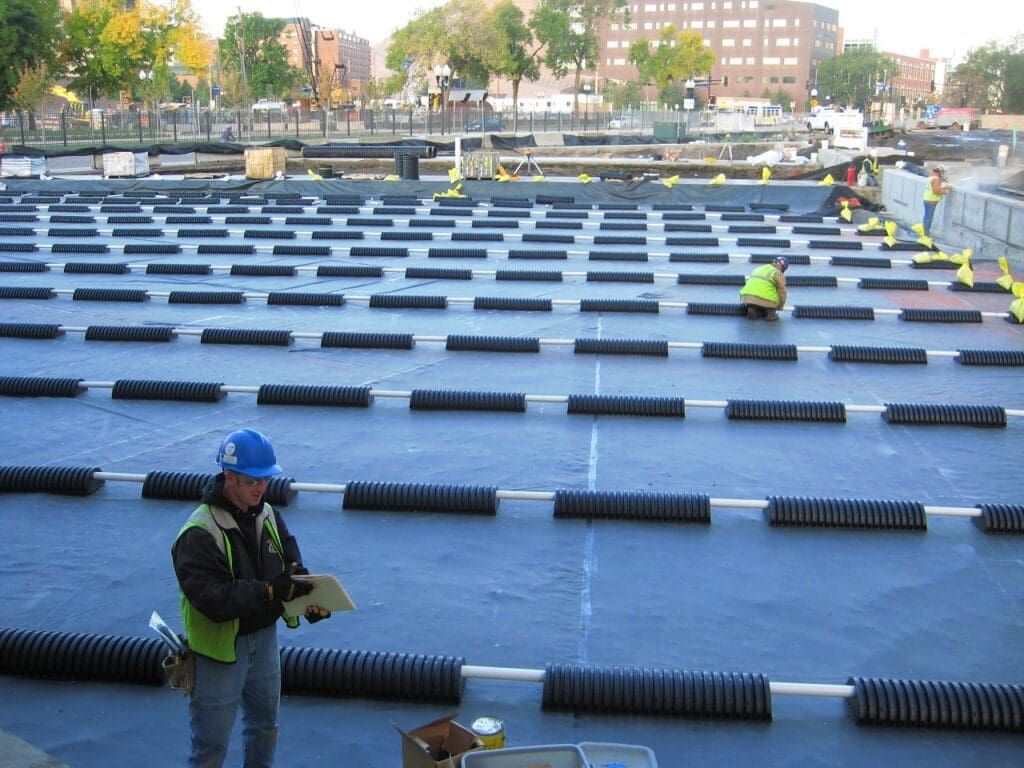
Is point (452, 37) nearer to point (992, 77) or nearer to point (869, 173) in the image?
point (869, 173)

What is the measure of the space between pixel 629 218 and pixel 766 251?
19.7 feet

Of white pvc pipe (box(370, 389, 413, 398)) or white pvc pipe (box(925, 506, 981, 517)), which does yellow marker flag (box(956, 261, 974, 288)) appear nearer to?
white pvc pipe (box(925, 506, 981, 517))

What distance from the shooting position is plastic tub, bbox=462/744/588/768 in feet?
12.5

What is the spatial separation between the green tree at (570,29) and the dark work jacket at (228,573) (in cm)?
8354

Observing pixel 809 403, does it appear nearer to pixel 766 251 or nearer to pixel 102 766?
pixel 102 766

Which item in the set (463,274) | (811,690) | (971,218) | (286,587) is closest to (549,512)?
(811,690)

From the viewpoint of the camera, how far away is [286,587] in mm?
3871

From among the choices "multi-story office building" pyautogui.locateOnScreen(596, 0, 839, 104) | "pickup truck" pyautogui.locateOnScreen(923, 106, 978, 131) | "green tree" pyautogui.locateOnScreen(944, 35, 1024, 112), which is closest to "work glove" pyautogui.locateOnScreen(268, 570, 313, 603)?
"pickup truck" pyautogui.locateOnScreen(923, 106, 978, 131)

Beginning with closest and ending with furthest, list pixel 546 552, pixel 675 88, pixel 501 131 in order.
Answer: pixel 546 552, pixel 501 131, pixel 675 88

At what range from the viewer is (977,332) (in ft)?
45.8

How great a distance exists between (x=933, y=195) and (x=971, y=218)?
95 centimetres

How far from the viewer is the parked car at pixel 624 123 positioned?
7338 cm

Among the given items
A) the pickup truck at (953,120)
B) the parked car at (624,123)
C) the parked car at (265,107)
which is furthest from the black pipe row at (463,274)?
the pickup truck at (953,120)

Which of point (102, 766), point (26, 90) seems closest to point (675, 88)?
point (26, 90)
